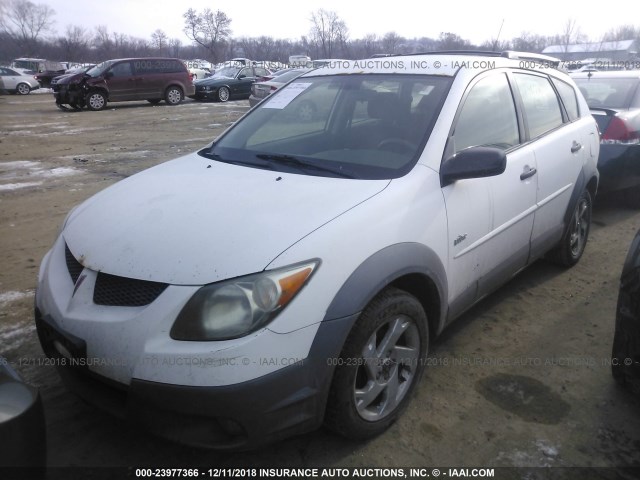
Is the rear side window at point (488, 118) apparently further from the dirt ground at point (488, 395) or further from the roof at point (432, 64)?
the dirt ground at point (488, 395)

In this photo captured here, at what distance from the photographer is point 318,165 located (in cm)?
278

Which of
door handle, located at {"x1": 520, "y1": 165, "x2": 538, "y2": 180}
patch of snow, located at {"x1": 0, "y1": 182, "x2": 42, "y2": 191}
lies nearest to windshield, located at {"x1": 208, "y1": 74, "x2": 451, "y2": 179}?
door handle, located at {"x1": 520, "y1": 165, "x2": 538, "y2": 180}

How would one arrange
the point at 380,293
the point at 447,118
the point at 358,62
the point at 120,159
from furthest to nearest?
the point at 120,159, the point at 358,62, the point at 447,118, the point at 380,293

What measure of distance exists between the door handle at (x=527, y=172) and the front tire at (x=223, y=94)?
62.9 ft

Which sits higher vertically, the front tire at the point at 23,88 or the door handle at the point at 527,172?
the front tire at the point at 23,88

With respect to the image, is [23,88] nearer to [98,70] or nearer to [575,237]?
[98,70]

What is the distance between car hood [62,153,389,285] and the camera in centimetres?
203

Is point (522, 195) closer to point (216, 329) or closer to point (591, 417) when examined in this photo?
point (591, 417)

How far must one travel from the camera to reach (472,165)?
2.61m

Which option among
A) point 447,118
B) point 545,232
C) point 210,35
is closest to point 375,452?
point 447,118

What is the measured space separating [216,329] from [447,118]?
172 centimetres

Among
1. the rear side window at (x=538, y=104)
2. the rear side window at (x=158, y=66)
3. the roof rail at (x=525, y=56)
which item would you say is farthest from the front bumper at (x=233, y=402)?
the rear side window at (x=158, y=66)

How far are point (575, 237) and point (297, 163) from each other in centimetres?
280

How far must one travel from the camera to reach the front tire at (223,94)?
68.9 feet
